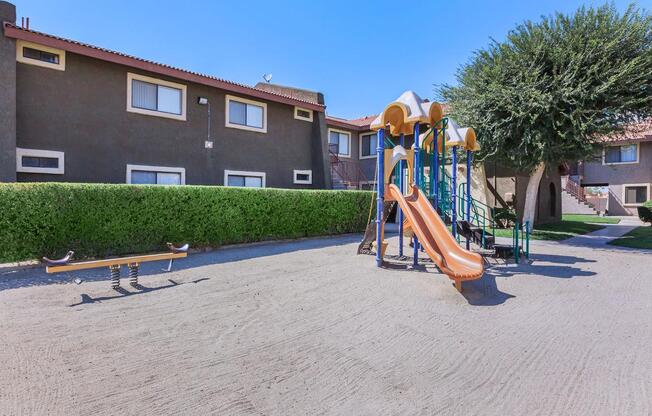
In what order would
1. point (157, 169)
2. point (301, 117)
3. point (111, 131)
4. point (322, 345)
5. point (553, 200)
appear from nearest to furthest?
point (322, 345)
point (111, 131)
point (157, 169)
point (301, 117)
point (553, 200)

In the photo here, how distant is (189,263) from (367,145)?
17.7 m

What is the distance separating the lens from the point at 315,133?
19.0 m

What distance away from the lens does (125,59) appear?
40.3ft

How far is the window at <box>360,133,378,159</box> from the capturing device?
24422mm

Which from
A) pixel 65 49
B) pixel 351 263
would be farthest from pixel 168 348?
pixel 65 49

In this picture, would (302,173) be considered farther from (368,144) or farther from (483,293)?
(483,293)

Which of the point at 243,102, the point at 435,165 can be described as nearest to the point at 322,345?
the point at 435,165

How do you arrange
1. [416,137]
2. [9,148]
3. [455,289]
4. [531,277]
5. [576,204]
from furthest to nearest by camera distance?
[576,204] < [9,148] < [416,137] < [531,277] < [455,289]

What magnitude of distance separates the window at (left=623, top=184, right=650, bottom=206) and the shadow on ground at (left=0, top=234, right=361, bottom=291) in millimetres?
30610

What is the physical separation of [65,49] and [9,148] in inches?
136

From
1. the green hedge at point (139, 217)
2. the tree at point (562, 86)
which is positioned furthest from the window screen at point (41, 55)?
the tree at point (562, 86)

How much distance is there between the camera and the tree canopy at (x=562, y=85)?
1241 centimetres

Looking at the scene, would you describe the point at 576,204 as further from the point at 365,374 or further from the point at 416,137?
the point at 365,374

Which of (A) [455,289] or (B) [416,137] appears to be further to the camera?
(B) [416,137]
